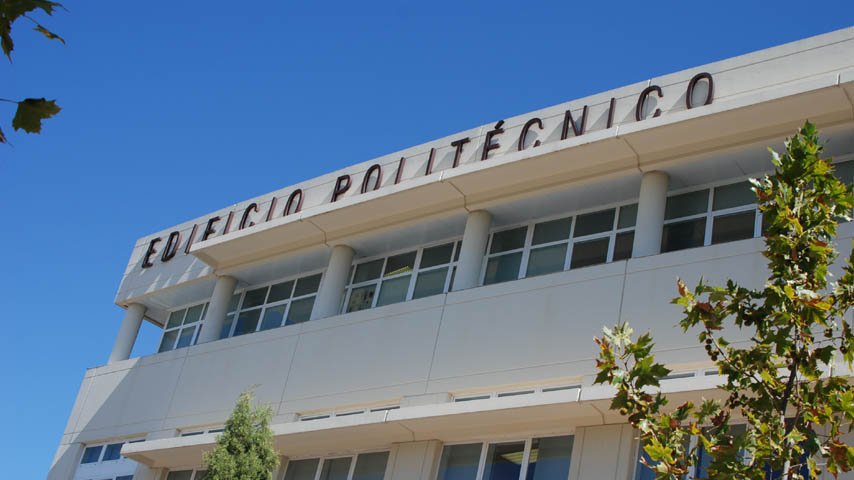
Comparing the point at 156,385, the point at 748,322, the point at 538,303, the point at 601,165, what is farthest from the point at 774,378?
the point at 156,385

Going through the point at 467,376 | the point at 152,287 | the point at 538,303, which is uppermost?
the point at 152,287

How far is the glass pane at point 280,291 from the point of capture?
22141 mm

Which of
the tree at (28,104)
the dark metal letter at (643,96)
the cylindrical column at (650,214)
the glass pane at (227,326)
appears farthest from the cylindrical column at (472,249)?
the tree at (28,104)

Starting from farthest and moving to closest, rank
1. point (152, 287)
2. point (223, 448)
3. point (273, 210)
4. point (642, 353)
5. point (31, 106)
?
1. point (152, 287)
2. point (273, 210)
3. point (223, 448)
4. point (642, 353)
5. point (31, 106)

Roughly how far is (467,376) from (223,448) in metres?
4.09

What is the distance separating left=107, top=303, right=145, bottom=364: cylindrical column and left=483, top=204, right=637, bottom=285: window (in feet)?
35.6

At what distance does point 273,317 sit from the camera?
22.0 metres

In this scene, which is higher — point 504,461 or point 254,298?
point 254,298

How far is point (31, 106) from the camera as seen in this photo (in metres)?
4.05

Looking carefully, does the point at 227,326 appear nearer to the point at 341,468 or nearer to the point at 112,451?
the point at 112,451

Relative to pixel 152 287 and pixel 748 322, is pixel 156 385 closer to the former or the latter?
pixel 152 287

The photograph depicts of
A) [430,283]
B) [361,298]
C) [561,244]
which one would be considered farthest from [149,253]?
[561,244]

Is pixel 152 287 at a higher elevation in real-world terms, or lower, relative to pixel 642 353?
higher

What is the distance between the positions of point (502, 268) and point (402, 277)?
2.46m
